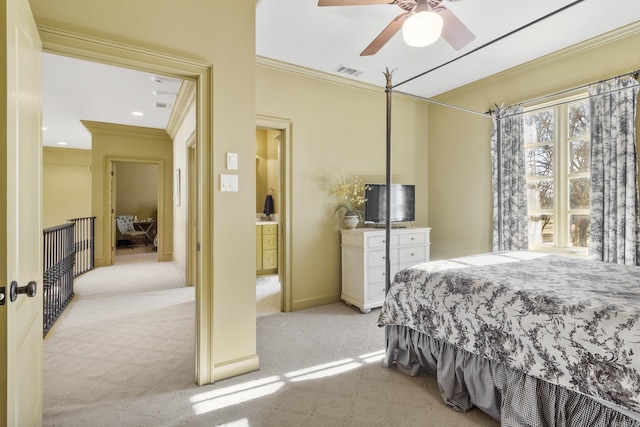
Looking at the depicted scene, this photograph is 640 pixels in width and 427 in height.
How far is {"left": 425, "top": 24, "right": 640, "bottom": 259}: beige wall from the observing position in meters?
3.11

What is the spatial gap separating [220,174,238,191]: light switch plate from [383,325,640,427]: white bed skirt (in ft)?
5.13

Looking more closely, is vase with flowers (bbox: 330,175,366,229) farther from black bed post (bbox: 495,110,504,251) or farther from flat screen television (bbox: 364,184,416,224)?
black bed post (bbox: 495,110,504,251)

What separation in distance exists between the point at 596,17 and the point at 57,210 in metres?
11.5

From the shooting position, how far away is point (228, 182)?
7.48ft

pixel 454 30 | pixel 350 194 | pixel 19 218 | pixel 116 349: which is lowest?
pixel 116 349

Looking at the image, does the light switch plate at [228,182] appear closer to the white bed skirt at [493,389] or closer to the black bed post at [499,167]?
the white bed skirt at [493,389]

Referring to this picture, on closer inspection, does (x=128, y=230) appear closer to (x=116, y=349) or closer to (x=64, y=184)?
(x=64, y=184)

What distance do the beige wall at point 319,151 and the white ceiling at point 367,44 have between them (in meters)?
0.25

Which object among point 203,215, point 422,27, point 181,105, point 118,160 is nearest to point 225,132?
point 203,215

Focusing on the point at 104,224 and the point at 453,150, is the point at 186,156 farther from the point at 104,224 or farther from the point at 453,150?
the point at 453,150

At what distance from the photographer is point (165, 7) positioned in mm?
2088

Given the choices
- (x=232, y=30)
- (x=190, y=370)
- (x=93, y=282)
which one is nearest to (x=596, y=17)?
(x=232, y=30)

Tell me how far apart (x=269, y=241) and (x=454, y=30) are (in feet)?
13.4

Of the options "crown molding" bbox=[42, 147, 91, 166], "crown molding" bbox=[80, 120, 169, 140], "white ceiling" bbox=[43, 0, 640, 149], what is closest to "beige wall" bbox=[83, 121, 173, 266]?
"crown molding" bbox=[80, 120, 169, 140]
